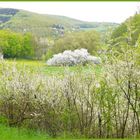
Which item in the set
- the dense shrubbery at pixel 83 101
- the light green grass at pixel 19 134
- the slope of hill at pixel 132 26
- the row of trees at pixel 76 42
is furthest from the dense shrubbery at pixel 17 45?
the light green grass at pixel 19 134

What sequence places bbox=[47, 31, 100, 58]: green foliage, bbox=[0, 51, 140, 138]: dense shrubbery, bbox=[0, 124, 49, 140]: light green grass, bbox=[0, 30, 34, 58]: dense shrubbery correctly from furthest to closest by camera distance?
1. bbox=[47, 31, 100, 58]: green foliage
2. bbox=[0, 30, 34, 58]: dense shrubbery
3. bbox=[0, 51, 140, 138]: dense shrubbery
4. bbox=[0, 124, 49, 140]: light green grass

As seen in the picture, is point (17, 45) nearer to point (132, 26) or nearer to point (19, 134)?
point (132, 26)

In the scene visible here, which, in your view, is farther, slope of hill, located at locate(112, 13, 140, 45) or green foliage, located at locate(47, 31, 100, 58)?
green foliage, located at locate(47, 31, 100, 58)

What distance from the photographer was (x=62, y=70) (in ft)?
48.0

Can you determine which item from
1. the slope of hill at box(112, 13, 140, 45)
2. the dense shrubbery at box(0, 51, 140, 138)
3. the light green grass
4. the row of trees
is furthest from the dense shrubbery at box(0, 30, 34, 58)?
the light green grass

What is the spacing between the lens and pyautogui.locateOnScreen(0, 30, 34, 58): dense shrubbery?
66238 millimetres

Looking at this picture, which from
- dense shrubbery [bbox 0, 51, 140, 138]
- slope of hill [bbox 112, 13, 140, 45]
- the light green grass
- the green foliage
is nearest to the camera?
the light green grass

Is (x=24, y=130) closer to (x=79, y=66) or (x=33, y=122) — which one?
(x=33, y=122)

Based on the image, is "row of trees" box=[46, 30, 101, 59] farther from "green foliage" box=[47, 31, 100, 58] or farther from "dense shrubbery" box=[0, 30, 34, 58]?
"dense shrubbery" box=[0, 30, 34, 58]

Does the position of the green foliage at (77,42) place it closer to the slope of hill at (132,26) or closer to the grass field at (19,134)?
the slope of hill at (132,26)

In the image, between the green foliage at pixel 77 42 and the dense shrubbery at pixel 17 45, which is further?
the green foliage at pixel 77 42

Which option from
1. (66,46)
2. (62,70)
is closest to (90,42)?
(66,46)

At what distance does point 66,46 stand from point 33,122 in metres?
55.6

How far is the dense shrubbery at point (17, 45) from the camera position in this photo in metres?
66.2
